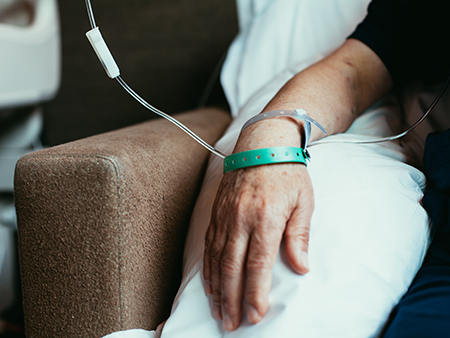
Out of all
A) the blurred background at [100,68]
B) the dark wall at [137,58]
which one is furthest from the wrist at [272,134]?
the dark wall at [137,58]

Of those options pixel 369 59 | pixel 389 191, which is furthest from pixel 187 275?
pixel 369 59

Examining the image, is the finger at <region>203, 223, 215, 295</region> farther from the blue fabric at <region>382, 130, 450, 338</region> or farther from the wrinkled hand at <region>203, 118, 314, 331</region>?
the blue fabric at <region>382, 130, 450, 338</region>

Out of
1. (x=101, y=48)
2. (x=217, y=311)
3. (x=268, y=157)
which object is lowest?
(x=217, y=311)

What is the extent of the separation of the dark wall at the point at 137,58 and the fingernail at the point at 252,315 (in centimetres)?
113

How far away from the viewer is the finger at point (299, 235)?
0.35 meters

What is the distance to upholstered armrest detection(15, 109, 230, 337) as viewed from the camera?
0.38 meters

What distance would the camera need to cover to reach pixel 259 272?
347 mm

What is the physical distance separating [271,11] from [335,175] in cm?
71

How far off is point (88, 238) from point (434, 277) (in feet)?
1.36

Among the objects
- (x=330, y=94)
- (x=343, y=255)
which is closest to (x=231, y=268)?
(x=343, y=255)

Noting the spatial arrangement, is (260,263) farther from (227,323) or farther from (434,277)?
(434,277)

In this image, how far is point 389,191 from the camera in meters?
0.42

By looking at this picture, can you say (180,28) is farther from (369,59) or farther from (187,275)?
(187,275)

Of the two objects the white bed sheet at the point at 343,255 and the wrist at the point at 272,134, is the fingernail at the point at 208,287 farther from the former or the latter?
the wrist at the point at 272,134
